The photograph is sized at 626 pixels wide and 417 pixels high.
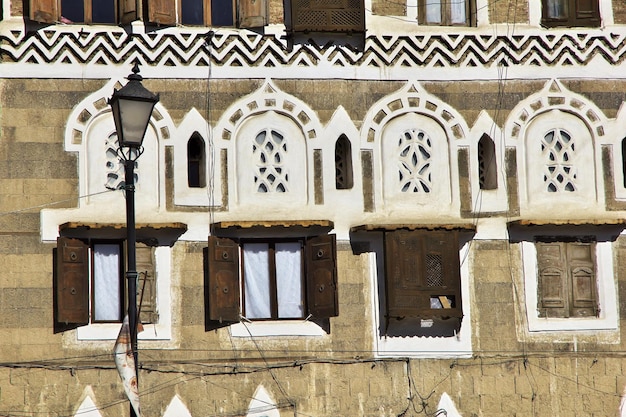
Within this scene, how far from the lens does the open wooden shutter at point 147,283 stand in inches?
677

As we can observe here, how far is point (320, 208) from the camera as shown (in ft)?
58.1

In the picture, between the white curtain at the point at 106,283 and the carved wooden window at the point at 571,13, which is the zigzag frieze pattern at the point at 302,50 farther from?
the white curtain at the point at 106,283

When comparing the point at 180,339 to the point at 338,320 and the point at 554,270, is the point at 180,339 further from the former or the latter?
the point at 554,270

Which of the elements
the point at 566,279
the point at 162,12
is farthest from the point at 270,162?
the point at 566,279

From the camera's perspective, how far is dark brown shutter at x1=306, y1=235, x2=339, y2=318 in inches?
681

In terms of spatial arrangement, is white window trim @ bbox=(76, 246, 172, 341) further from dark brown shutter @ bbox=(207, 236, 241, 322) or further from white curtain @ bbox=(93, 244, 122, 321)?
dark brown shutter @ bbox=(207, 236, 241, 322)

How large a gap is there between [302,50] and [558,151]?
11.4 ft

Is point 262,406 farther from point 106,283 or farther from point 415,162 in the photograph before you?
point 415,162

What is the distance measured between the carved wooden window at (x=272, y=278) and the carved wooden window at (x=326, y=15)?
8.61 ft

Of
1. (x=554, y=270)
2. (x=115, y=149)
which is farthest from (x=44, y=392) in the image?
(x=554, y=270)

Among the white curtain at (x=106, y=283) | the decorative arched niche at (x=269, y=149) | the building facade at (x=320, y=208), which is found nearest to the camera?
the building facade at (x=320, y=208)

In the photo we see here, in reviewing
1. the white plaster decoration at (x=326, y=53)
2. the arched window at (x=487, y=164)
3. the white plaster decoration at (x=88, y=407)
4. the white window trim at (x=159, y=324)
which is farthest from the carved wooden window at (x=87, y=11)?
the arched window at (x=487, y=164)

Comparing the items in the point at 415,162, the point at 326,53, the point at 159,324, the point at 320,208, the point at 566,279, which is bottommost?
the point at 159,324

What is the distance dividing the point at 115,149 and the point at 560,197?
5565mm
